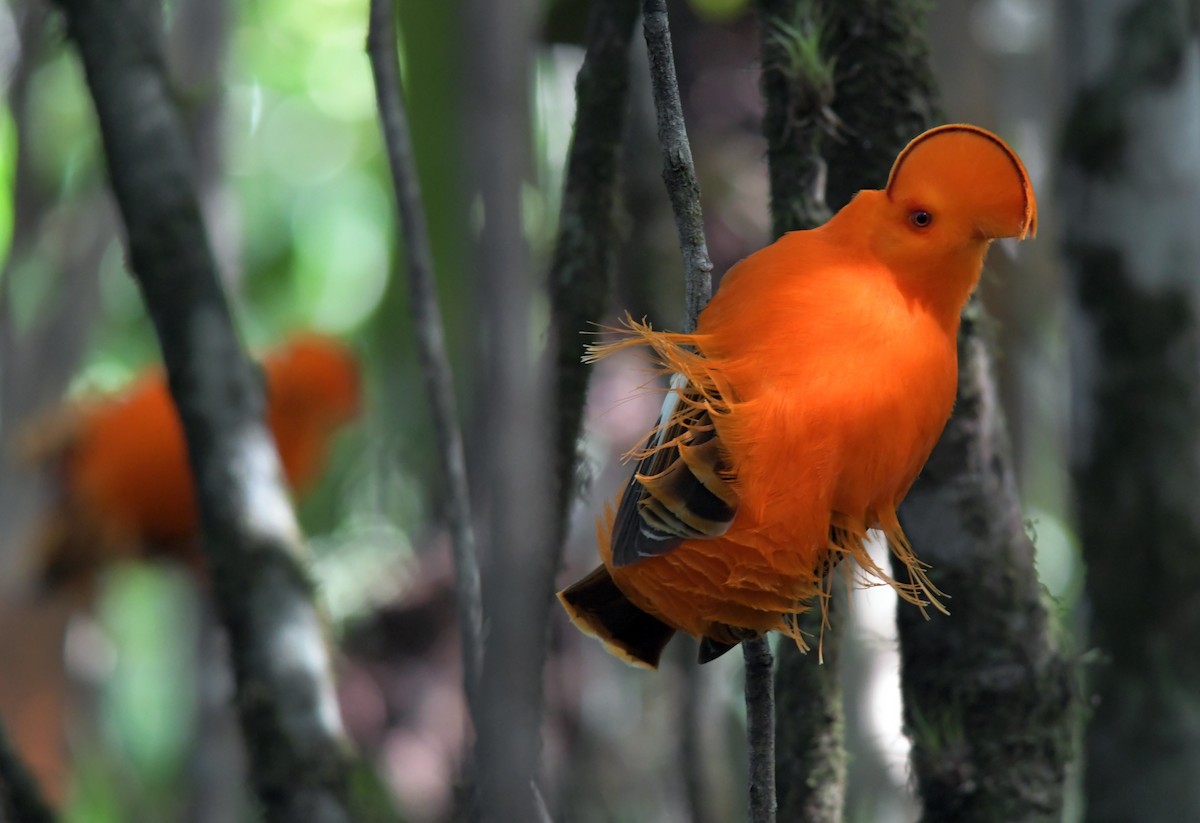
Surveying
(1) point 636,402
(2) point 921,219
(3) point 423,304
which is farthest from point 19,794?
(1) point 636,402

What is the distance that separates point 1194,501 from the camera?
1696 millimetres

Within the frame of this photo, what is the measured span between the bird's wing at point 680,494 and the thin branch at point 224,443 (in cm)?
57

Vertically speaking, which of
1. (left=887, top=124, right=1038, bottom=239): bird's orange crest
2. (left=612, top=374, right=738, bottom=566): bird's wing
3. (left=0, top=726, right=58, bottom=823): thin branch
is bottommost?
(left=0, top=726, right=58, bottom=823): thin branch

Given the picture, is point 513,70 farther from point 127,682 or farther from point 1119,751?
point 127,682

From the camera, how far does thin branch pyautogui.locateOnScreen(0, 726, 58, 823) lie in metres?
1.34

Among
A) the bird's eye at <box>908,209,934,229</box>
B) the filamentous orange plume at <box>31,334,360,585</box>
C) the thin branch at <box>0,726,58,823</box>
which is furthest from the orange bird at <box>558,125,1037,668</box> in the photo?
the filamentous orange plume at <box>31,334,360,585</box>

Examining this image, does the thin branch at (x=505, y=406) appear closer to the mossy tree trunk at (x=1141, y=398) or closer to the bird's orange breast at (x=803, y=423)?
the bird's orange breast at (x=803, y=423)

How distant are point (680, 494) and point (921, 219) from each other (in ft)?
0.81

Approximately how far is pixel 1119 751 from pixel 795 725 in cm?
69

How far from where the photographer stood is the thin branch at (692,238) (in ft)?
2.75

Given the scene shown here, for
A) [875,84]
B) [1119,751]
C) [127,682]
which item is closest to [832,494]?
[875,84]

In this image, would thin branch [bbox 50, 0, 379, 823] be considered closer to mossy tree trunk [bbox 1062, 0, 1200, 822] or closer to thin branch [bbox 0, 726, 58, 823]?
thin branch [bbox 0, 726, 58, 823]

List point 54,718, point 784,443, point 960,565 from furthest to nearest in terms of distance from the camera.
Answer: point 54,718 < point 960,565 < point 784,443

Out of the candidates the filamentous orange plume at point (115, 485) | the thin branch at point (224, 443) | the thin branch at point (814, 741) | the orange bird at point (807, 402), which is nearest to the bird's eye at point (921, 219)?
the orange bird at point (807, 402)
